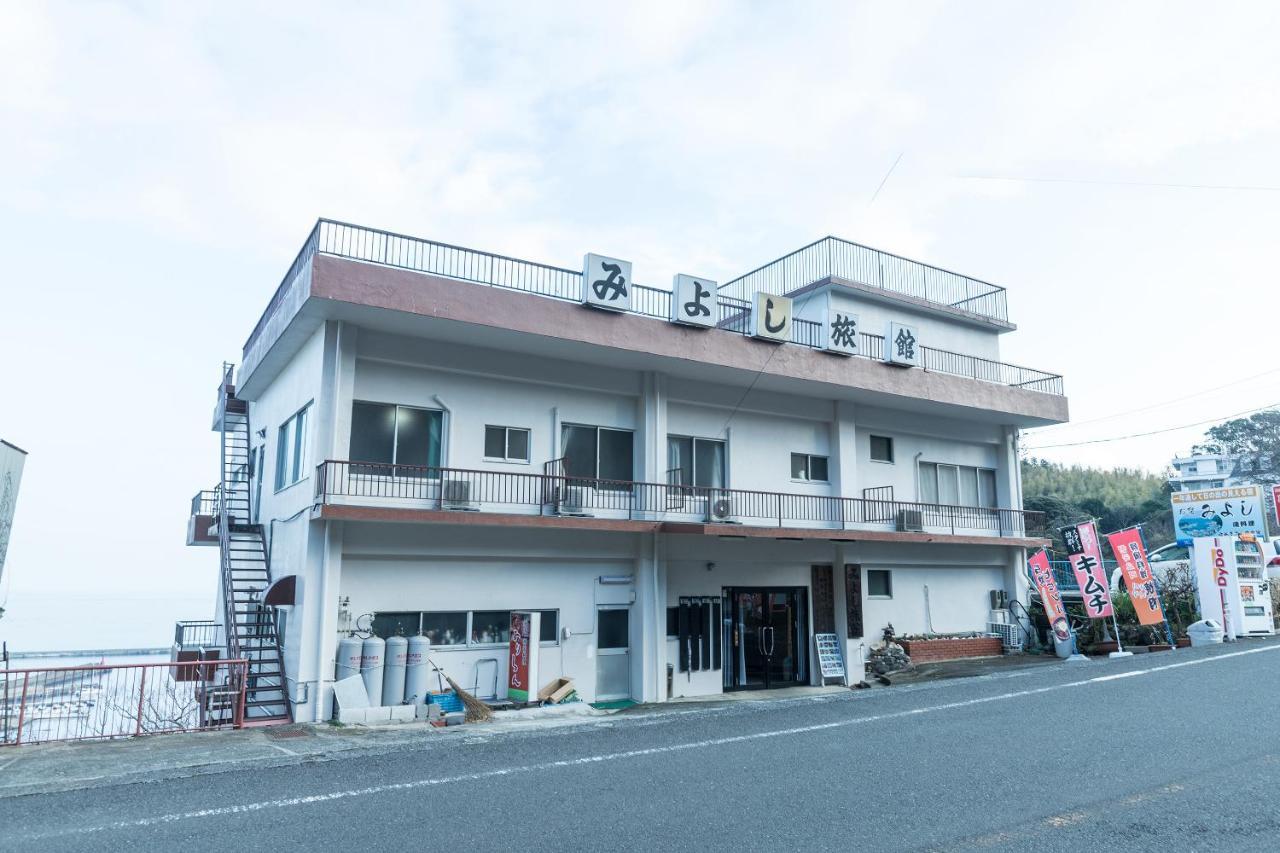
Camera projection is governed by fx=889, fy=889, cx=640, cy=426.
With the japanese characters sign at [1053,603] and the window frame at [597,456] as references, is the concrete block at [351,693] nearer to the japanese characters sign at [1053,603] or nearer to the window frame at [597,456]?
the window frame at [597,456]

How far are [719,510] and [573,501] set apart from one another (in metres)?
3.55

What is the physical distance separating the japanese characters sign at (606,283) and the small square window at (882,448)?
8.96 meters

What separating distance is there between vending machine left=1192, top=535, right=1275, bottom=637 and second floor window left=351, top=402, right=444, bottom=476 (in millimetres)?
19154

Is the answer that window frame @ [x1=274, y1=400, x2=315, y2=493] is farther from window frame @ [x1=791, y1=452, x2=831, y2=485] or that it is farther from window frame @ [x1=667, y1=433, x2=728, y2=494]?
window frame @ [x1=791, y1=452, x2=831, y2=485]

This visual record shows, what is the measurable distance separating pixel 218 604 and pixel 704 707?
41.5ft

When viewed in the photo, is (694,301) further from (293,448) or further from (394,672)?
(394,672)

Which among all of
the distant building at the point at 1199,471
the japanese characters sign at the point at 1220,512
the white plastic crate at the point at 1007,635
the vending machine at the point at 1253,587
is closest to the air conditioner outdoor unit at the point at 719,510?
the white plastic crate at the point at 1007,635

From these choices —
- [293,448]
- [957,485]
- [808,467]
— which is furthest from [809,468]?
[293,448]

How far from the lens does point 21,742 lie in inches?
436

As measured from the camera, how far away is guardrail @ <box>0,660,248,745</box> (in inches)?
467

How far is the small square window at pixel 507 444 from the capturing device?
1680 cm

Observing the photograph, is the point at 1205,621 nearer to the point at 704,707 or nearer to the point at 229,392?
the point at 704,707


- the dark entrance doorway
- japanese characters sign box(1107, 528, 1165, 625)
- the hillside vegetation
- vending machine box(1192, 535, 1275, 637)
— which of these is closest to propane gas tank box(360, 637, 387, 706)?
the dark entrance doorway

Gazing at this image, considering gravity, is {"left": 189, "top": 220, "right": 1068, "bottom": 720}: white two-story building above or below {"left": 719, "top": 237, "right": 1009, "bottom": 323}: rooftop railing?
below
